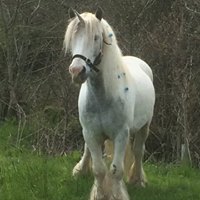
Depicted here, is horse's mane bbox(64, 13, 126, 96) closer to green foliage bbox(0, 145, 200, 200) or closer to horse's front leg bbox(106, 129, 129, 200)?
horse's front leg bbox(106, 129, 129, 200)

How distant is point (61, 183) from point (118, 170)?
0.99 meters

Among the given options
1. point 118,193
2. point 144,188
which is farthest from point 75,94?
point 118,193

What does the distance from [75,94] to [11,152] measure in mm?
2471

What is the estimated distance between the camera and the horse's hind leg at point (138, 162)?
723cm

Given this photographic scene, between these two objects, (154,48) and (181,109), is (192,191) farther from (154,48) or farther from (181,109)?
(154,48)

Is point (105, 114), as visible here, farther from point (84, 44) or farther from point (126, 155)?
point (126, 155)

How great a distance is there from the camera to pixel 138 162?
7270 millimetres

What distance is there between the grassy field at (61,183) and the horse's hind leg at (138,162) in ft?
0.47

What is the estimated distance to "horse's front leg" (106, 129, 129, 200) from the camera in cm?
610

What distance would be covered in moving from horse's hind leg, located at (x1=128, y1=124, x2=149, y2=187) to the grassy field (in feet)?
0.47

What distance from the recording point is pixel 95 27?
567 cm

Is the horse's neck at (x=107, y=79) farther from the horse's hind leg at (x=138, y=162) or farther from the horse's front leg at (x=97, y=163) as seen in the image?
the horse's hind leg at (x=138, y=162)

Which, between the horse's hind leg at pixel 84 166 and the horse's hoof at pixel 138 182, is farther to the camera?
the horse's hind leg at pixel 84 166

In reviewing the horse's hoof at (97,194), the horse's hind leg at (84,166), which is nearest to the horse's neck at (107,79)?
the horse's hoof at (97,194)
